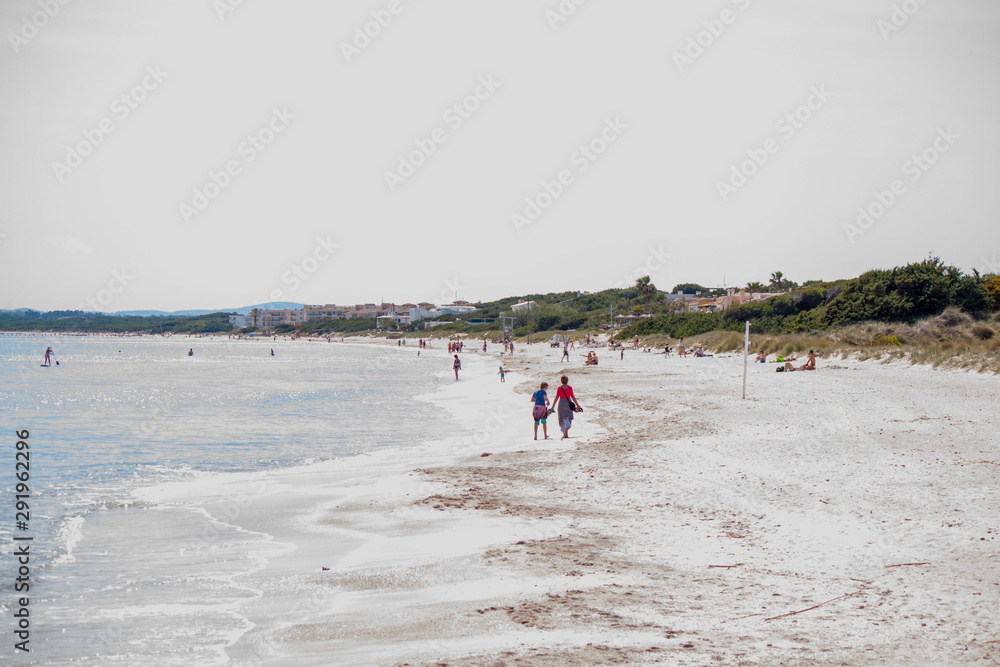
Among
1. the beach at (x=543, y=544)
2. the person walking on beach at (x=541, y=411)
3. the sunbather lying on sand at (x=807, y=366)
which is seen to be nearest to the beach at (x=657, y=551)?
the beach at (x=543, y=544)

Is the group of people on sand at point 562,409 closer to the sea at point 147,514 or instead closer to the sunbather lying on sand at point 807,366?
the sea at point 147,514

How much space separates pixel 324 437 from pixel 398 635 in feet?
39.2

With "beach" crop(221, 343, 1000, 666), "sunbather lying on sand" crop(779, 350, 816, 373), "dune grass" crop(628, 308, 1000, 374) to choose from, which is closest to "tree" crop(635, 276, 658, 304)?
"dune grass" crop(628, 308, 1000, 374)

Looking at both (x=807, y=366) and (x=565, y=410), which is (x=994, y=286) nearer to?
(x=807, y=366)

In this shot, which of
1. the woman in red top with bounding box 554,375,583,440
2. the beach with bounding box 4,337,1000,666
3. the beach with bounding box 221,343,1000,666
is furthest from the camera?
the woman in red top with bounding box 554,375,583,440

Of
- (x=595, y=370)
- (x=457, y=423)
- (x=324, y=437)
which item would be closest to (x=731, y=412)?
(x=457, y=423)

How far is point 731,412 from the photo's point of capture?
51.7 feet

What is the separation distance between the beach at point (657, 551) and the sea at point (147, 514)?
19.8 inches

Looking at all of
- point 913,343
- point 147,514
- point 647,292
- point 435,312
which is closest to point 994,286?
point 913,343

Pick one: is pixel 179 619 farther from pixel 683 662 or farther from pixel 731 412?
pixel 731 412

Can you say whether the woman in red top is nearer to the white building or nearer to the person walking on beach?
the person walking on beach

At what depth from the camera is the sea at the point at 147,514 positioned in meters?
4.95

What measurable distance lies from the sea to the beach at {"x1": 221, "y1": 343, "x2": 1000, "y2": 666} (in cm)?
50

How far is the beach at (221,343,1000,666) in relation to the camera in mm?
4379
